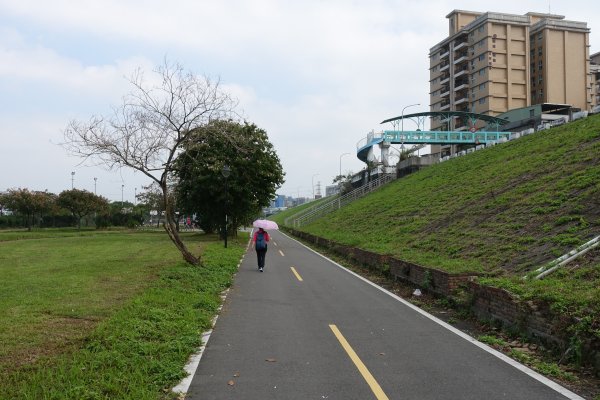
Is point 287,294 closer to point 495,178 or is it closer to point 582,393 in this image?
point 582,393

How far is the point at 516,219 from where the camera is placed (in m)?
14.4

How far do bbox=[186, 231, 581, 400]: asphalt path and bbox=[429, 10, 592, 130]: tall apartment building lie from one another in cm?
7334

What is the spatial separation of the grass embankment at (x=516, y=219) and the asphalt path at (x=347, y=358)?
4.74 feet

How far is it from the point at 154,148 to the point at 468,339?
11.0m

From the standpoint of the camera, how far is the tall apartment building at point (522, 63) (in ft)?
254

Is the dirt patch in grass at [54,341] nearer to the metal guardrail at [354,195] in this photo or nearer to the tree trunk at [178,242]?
the tree trunk at [178,242]

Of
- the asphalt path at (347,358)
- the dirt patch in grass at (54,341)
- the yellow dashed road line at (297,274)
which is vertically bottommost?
the asphalt path at (347,358)

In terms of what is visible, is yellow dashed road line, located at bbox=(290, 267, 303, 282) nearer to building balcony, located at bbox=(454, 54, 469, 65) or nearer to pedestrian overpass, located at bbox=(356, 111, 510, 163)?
pedestrian overpass, located at bbox=(356, 111, 510, 163)

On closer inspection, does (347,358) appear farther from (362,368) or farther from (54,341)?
(54,341)

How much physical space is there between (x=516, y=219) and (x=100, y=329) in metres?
12.0

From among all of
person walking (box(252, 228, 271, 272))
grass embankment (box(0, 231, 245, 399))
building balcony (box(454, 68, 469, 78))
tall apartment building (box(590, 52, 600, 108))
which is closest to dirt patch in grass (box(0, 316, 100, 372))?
grass embankment (box(0, 231, 245, 399))

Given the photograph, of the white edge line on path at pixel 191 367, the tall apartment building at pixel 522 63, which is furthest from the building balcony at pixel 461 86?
the white edge line on path at pixel 191 367

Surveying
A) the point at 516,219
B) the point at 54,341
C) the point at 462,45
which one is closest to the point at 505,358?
the point at 54,341

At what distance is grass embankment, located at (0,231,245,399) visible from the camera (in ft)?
16.9
